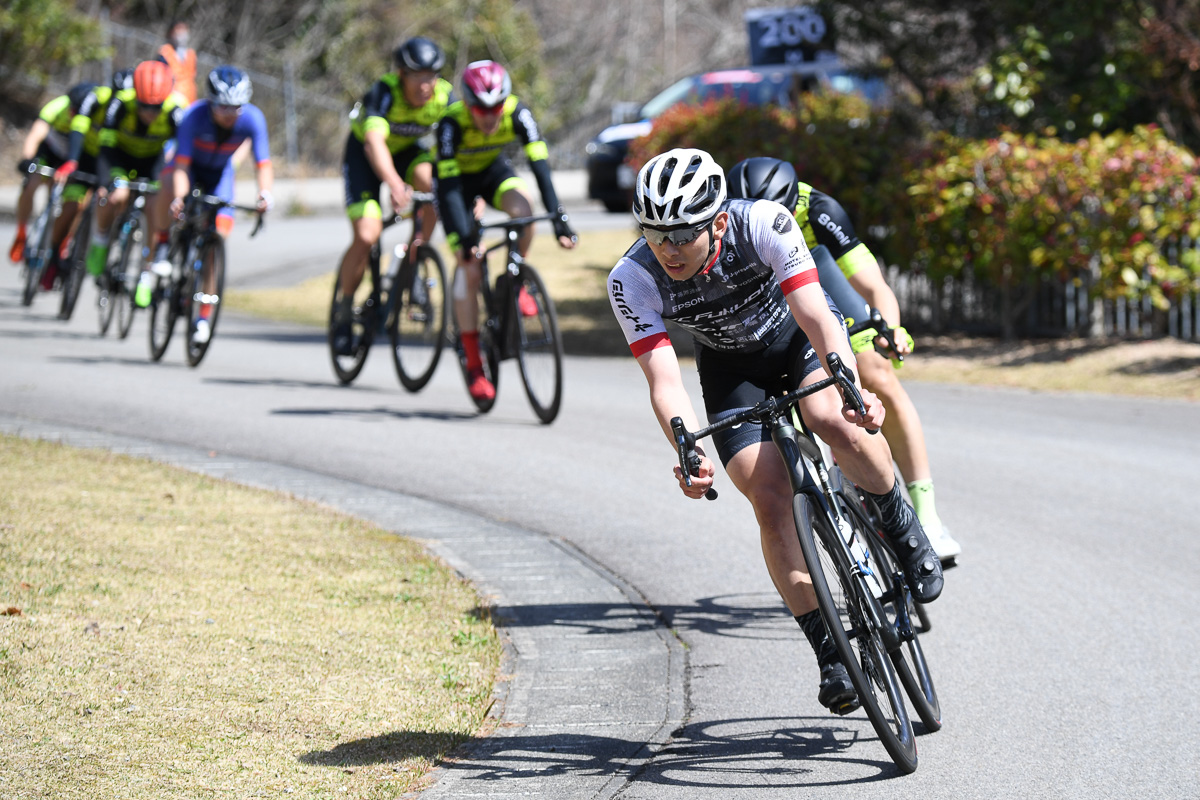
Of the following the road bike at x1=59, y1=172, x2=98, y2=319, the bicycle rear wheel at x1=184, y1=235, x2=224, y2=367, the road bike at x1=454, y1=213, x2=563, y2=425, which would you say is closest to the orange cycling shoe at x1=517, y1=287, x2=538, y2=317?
the road bike at x1=454, y1=213, x2=563, y2=425

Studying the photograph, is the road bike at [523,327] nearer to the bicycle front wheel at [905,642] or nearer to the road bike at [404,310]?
the road bike at [404,310]

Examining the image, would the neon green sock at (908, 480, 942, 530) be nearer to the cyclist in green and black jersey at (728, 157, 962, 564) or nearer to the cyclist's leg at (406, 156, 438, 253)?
the cyclist in green and black jersey at (728, 157, 962, 564)

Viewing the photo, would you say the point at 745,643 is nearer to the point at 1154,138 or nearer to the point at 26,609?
the point at 26,609

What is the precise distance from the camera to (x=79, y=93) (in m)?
14.6

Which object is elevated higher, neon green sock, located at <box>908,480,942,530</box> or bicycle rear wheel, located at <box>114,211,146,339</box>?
bicycle rear wheel, located at <box>114,211,146,339</box>

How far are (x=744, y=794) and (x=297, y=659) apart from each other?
1.83 m

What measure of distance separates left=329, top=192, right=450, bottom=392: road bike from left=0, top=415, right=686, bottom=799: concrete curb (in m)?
2.61

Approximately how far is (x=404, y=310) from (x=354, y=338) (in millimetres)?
775

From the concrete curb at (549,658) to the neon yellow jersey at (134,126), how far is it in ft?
18.0

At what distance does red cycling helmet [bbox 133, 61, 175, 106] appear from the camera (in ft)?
42.2

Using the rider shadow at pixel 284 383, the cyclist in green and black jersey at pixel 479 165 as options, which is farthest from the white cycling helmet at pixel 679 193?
the rider shadow at pixel 284 383

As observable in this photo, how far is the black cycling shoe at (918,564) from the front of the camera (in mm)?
5094

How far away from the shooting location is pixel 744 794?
4539 mm

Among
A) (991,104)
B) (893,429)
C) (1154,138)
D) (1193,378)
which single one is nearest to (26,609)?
(893,429)
